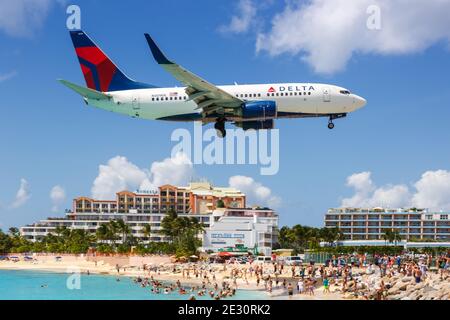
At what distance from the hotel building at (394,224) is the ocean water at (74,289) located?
93.1m

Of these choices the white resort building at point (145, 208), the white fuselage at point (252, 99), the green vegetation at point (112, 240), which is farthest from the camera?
the white resort building at point (145, 208)

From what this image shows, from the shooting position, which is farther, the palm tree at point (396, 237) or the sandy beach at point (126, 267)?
the palm tree at point (396, 237)

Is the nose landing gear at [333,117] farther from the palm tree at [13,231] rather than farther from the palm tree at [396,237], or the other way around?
the palm tree at [13,231]

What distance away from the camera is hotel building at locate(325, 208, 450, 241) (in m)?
189

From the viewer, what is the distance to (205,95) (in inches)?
2077

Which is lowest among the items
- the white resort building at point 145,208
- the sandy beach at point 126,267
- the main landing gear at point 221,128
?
the sandy beach at point 126,267

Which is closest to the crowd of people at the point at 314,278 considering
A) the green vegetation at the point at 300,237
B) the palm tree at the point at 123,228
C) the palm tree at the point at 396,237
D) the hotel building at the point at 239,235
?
the hotel building at the point at 239,235

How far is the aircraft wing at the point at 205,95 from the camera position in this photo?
50969 mm

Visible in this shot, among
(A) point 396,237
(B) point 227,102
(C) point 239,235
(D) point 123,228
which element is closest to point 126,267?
(C) point 239,235

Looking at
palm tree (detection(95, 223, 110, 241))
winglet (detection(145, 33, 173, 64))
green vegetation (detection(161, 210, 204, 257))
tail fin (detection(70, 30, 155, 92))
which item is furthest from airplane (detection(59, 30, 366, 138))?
palm tree (detection(95, 223, 110, 241))

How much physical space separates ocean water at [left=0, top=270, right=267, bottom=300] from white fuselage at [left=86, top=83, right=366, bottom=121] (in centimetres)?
1936

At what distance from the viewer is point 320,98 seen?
174 feet

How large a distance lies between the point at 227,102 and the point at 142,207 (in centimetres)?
12536
